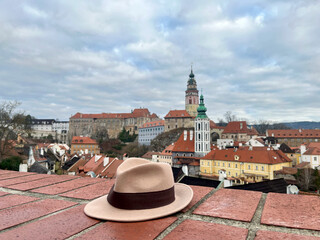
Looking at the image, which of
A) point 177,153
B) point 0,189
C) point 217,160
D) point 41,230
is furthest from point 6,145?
point 177,153

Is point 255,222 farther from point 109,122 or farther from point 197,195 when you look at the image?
point 109,122

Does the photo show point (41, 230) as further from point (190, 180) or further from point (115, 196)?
point (190, 180)

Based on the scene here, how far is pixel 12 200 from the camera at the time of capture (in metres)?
1.91

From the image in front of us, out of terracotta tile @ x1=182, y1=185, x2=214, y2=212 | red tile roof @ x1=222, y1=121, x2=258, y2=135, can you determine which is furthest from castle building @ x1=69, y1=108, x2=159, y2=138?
terracotta tile @ x1=182, y1=185, x2=214, y2=212

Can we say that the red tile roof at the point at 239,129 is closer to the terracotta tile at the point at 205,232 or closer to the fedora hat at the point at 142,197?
the fedora hat at the point at 142,197

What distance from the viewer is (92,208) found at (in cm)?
159

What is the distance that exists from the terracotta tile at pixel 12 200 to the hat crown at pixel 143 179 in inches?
33.2

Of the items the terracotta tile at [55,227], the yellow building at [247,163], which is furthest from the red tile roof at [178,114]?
the terracotta tile at [55,227]

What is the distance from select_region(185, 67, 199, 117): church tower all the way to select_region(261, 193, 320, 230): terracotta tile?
9394 centimetres

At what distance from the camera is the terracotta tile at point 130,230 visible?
48.1 inches

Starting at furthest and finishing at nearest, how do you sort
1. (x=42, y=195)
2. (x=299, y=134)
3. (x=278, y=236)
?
1. (x=299, y=134)
2. (x=42, y=195)
3. (x=278, y=236)

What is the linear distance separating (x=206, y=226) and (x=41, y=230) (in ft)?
3.14

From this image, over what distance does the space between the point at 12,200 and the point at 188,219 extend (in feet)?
4.90

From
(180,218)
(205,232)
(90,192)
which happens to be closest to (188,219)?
(180,218)
